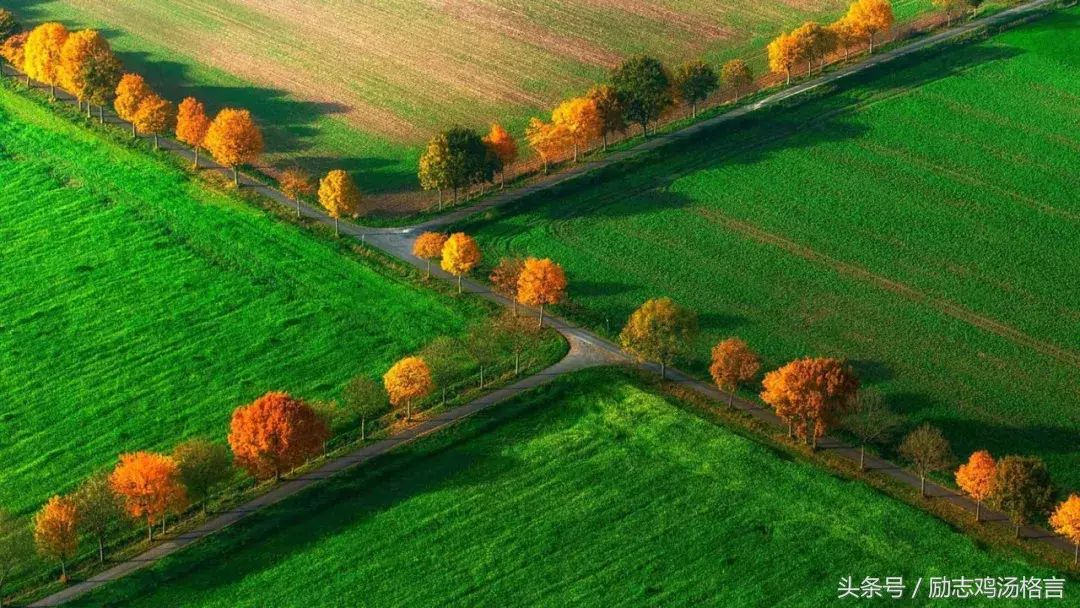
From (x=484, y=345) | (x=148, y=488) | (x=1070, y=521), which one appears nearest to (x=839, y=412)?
(x=1070, y=521)

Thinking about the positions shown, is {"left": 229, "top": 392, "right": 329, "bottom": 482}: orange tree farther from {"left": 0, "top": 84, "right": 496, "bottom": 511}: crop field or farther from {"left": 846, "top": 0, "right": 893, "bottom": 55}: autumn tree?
{"left": 846, "top": 0, "right": 893, "bottom": 55}: autumn tree

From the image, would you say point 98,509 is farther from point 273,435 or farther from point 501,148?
point 501,148

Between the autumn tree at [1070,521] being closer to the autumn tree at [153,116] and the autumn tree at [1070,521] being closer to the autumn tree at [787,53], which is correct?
the autumn tree at [787,53]

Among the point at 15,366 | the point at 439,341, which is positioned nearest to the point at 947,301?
the point at 439,341

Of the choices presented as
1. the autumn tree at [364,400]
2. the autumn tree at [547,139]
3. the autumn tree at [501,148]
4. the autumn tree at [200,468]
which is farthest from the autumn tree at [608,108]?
the autumn tree at [200,468]

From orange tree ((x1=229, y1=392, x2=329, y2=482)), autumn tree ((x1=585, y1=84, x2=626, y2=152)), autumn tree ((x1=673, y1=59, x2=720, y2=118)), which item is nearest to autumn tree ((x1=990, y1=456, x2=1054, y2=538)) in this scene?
orange tree ((x1=229, y1=392, x2=329, y2=482))
